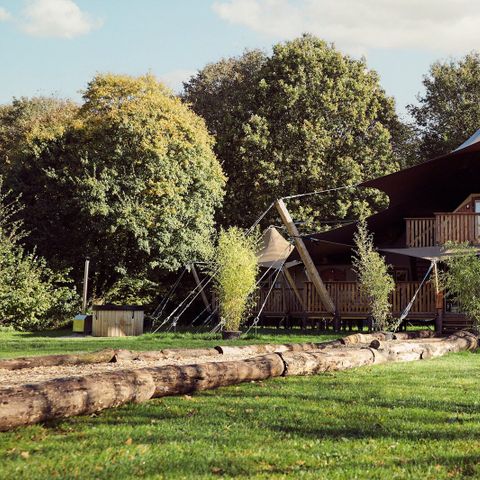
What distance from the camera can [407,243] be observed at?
22109 mm

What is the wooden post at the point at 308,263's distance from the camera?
71.5 feet

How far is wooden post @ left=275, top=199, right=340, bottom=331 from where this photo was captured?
21.8 metres

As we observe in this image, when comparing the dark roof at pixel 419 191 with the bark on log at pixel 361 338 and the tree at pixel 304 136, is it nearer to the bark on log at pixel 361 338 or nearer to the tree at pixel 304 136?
the tree at pixel 304 136

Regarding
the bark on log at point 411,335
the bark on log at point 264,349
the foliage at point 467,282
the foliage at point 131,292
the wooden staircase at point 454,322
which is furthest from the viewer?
the foliage at point 131,292

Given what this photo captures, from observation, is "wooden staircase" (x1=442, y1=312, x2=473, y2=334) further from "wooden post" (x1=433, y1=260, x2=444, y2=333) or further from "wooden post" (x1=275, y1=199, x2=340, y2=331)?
"wooden post" (x1=275, y1=199, x2=340, y2=331)

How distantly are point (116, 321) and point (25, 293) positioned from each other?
3.70 metres

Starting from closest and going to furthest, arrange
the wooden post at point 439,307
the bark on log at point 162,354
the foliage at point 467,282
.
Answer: the bark on log at point 162,354 < the foliage at point 467,282 < the wooden post at point 439,307

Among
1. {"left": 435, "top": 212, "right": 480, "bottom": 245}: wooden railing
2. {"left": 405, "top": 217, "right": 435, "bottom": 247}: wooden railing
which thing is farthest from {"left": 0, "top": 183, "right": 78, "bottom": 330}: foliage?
{"left": 435, "top": 212, "right": 480, "bottom": 245}: wooden railing

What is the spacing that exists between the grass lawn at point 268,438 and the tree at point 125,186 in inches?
768

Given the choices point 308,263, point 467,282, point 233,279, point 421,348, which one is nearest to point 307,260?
point 308,263

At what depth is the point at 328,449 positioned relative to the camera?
5.07 m

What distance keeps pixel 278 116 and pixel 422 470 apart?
98.7 ft

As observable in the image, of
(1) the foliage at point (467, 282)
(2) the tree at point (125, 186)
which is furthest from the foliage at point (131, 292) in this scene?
(1) the foliage at point (467, 282)

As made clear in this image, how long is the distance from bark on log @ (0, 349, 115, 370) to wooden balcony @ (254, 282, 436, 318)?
12.6 m
